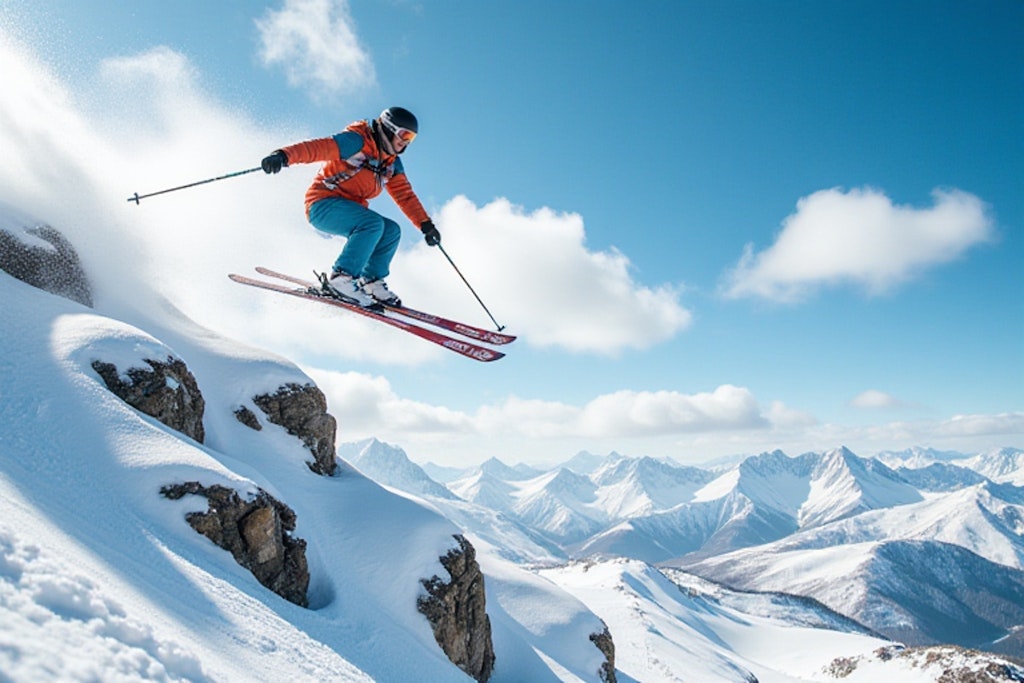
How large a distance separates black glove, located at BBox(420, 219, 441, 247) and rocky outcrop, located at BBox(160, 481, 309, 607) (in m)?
6.75

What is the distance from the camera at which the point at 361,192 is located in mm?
10836

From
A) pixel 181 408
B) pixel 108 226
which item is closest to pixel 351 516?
pixel 181 408

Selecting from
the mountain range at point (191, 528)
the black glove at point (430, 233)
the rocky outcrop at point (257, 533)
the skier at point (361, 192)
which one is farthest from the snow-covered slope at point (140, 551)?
the black glove at point (430, 233)

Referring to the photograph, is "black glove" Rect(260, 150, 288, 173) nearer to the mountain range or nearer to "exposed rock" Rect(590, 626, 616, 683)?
the mountain range

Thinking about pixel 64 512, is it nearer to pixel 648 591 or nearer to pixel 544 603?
pixel 544 603

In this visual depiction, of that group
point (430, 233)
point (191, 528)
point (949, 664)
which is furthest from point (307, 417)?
point (949, 664)

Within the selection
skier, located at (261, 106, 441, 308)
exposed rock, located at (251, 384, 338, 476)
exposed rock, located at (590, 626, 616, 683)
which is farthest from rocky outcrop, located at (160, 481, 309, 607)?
exposed rock, located at (590, 626, 616, 683)

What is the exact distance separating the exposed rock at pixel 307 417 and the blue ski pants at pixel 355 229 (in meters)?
9.36

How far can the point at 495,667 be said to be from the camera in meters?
21.6

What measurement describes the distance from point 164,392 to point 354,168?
736 centimetres

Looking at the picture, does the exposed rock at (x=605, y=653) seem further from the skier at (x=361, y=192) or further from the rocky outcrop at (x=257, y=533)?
the skier at (x=361, y=192)

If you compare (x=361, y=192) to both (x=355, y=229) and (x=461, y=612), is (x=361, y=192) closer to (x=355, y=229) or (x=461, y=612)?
(x=355, y=229)

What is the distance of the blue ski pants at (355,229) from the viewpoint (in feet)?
35.0

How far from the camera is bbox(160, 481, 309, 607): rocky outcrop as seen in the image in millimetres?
8836
